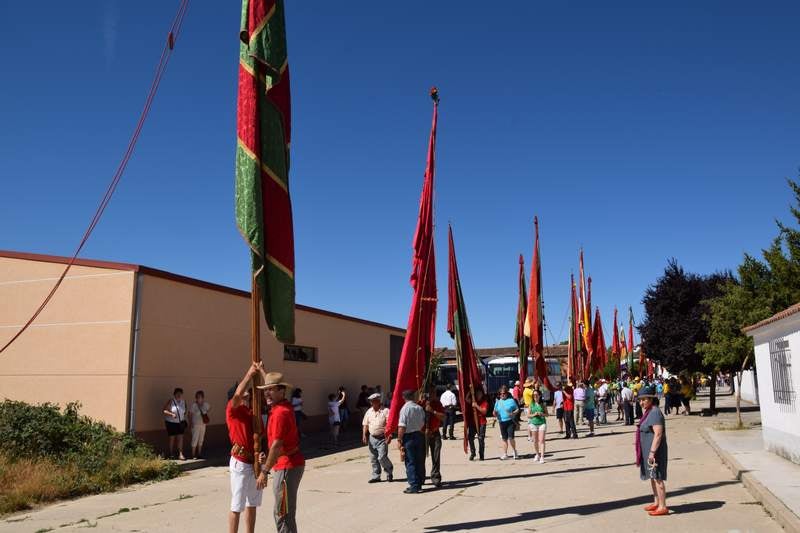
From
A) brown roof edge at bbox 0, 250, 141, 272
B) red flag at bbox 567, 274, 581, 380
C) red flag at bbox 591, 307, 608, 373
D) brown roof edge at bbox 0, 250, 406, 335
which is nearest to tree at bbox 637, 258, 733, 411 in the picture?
red flag at bbox 591, 307, 608, 373

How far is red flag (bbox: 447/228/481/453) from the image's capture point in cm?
1162

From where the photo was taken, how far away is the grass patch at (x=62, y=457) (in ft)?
35.5

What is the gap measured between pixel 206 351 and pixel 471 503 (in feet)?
33.7

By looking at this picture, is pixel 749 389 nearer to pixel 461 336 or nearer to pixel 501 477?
pixel 501 477

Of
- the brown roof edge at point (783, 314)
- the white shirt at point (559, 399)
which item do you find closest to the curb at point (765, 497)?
the brown roof edge at point (783, 314)

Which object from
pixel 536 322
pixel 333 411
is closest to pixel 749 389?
pixel 536 322

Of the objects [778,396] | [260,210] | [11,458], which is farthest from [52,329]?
[778,396]

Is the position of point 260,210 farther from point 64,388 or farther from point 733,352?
point 733,352

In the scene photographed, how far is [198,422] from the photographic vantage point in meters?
15.5

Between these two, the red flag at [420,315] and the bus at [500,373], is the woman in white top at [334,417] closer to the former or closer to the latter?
the red flag at [420,315]

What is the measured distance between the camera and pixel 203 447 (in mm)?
16891

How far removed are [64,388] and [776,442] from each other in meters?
15.8

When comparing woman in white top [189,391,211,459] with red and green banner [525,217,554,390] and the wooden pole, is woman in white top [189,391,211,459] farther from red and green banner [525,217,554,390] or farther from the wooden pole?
the wooden pole

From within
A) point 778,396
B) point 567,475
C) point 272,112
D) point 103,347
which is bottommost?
point 567,475
